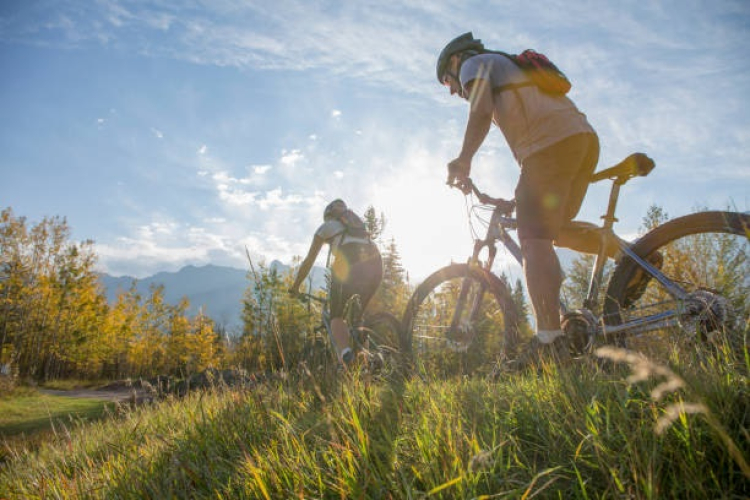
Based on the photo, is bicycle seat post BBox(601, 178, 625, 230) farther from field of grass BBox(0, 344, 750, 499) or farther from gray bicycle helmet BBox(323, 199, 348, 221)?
gray bicycle helmet BBox(323, 199, 348, 221)

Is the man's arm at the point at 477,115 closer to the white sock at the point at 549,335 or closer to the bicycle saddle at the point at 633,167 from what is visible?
the bicycle saddle at the point at 633,167

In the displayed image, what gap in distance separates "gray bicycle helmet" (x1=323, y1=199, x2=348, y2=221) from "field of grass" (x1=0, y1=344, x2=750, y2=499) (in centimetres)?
359

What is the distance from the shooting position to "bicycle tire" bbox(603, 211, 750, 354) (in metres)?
2.16

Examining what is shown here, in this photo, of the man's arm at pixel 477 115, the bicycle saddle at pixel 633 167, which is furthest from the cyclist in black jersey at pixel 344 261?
the bicycle saddle at pixel 633 167

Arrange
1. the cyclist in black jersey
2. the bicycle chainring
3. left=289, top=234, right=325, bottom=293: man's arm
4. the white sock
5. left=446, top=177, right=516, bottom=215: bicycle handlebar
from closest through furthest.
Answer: the white sock → the bicycle chainring → left=446, top=177, right=516, bottom=215: bicycle handlebar → the cyclist in black jersey → left=289, top=234, right=325, bottom=293: man's arm

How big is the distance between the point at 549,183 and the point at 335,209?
3.33 metres

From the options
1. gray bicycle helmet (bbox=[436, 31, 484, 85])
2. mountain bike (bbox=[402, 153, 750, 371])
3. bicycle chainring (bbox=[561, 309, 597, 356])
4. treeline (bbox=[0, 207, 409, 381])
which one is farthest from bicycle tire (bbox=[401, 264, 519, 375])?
treeline (bbox=[0, 207, 409, 381])

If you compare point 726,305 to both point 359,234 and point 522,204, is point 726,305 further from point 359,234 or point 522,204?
point 359,234

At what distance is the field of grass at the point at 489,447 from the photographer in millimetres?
879

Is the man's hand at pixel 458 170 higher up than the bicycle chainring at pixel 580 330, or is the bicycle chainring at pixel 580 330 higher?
the man's hand at pixel 458 170

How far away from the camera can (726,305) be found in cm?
216

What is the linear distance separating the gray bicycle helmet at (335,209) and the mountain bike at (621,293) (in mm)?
1910

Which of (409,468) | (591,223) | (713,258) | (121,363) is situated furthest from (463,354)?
(121,363)

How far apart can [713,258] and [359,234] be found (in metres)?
3.86
